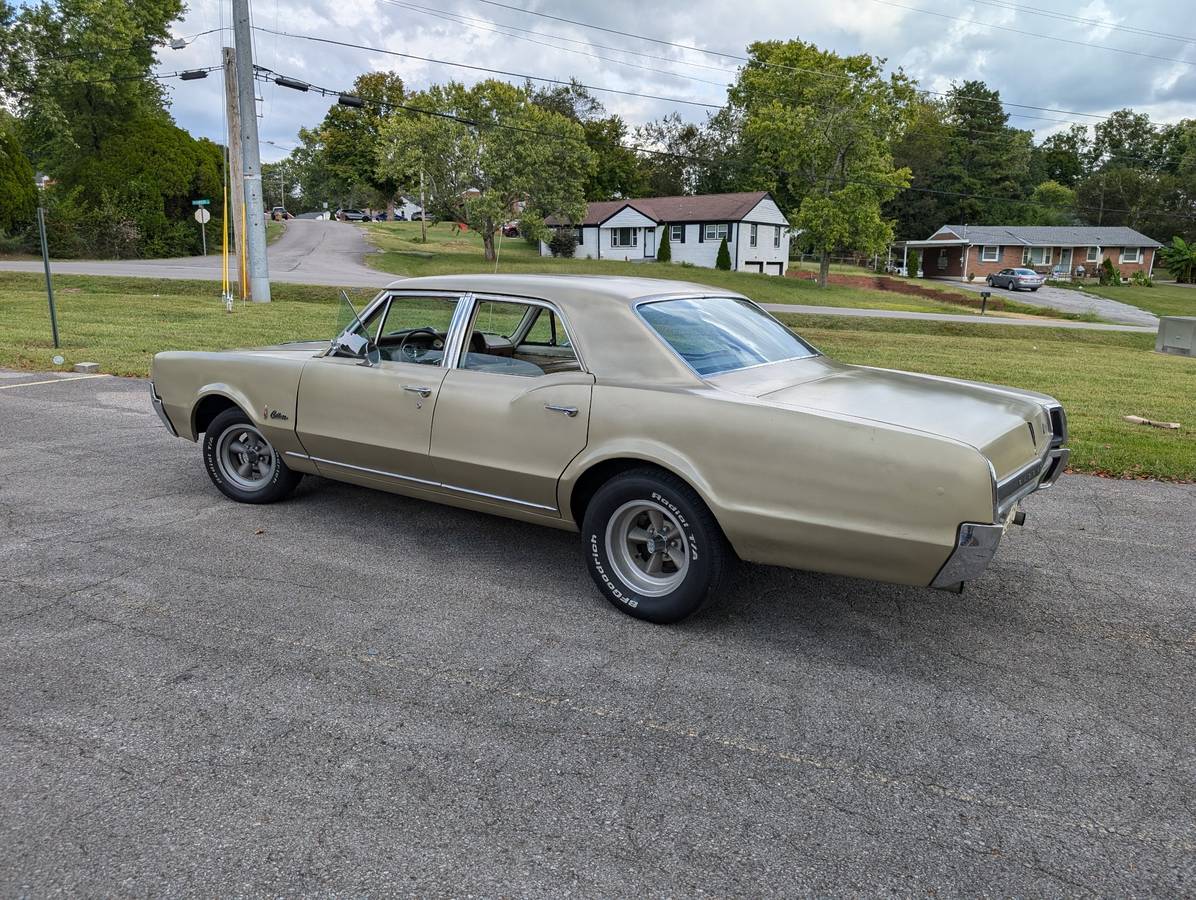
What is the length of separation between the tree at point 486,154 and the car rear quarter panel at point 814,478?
123ft

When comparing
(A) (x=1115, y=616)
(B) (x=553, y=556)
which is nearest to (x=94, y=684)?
(B) (x=553, y=556)

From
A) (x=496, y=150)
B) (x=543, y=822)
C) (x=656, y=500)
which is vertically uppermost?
(x=496, y=150)

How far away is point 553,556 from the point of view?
4938mm

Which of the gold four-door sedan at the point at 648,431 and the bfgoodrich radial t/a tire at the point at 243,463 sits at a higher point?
the gold four-door sedan at the point at 648,431

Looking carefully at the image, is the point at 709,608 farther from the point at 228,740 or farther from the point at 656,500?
the point at 228,740

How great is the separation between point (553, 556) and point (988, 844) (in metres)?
2.84

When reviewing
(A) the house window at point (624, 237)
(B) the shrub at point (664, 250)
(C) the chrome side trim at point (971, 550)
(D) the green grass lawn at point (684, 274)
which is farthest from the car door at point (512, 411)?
(A) the house window at point (624, 237)

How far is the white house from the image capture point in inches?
2072

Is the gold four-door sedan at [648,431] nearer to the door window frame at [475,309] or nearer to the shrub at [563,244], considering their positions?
the door window frame at [475,309]

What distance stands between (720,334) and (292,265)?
3675 centimetres

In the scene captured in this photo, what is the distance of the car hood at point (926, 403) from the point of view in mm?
3488

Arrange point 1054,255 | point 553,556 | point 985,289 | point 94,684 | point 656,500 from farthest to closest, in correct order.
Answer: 1. point 1054,255
2. point 985,289
3. point 553,556
4. point 656,500
5. point 94,684

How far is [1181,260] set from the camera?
6316 centimetres

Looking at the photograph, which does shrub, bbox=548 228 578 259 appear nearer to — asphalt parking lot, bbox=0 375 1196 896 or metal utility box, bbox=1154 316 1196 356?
metal utility box, bbox=1154 316 1196 356
